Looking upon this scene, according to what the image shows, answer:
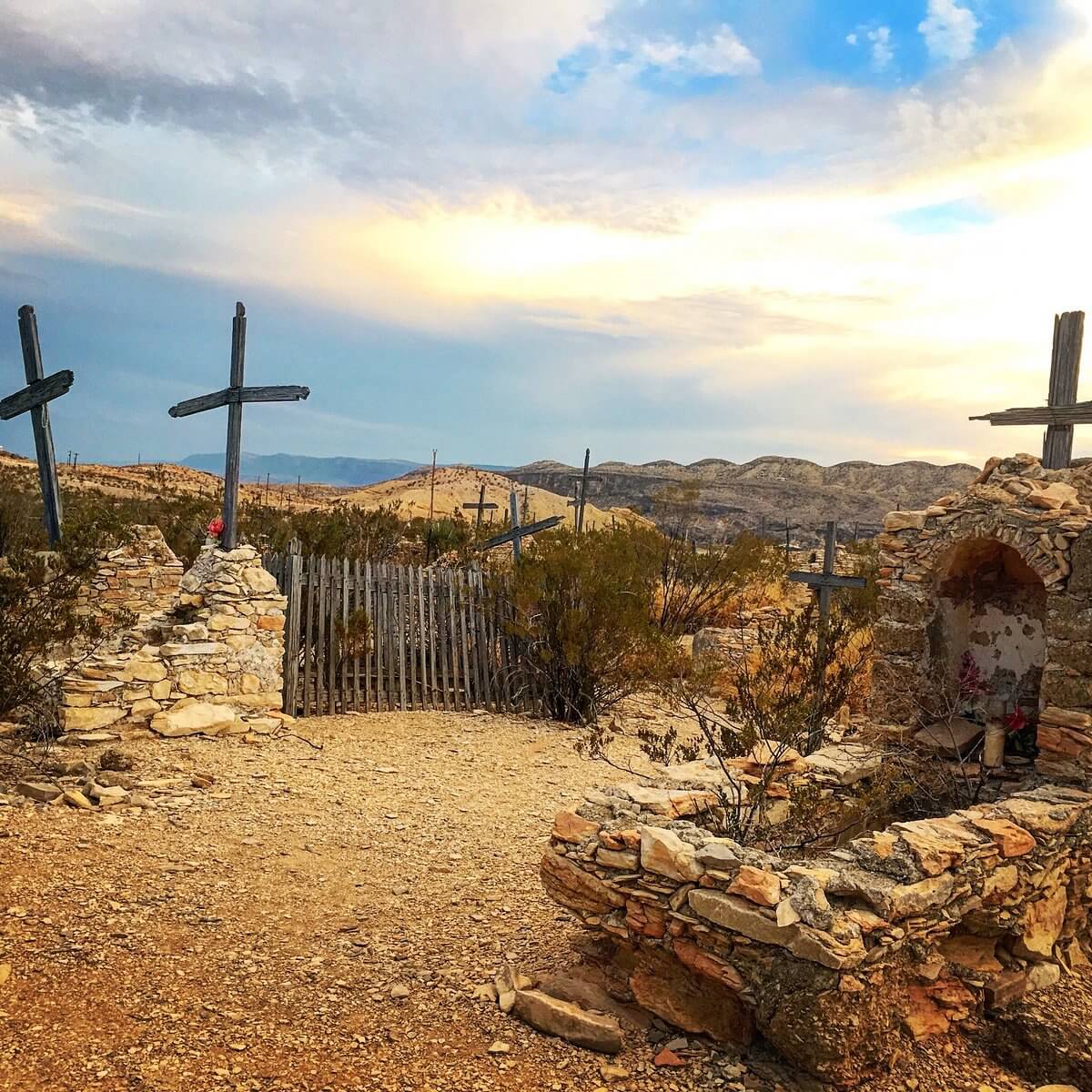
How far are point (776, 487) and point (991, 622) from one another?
59756 millimetres

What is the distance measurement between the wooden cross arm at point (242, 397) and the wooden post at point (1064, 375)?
6.89 meters

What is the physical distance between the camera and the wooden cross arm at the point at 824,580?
1172 centimetres

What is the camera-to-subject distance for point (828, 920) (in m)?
3.44

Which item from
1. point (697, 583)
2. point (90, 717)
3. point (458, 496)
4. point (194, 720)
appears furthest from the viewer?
point (458, 496)

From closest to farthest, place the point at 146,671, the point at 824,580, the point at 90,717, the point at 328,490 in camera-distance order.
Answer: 1. the point at 90,717
2. the point at 146,671
3. the point at 824,580
4. the point at 328,490

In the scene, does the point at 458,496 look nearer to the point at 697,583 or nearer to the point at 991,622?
the point at 697,583

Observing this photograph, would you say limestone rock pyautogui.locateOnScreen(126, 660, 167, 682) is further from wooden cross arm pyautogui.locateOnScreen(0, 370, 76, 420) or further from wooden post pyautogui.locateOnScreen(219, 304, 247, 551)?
wooden cross arm pyautogui.locateOnScreen(0, 370, 76, 420)

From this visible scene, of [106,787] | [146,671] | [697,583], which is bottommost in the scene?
[106,787]

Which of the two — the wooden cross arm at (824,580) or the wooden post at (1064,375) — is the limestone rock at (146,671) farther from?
the wooden cross arm at (824,580)

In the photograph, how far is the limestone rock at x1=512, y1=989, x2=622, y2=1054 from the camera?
3.64m

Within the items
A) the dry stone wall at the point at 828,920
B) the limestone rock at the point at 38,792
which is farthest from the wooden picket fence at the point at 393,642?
the dry stone wall at the point at 828,920

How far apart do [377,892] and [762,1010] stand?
8.06ft

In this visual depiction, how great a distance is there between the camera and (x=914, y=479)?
72.9 metres

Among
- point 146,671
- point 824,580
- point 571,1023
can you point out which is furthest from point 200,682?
point 824,580
